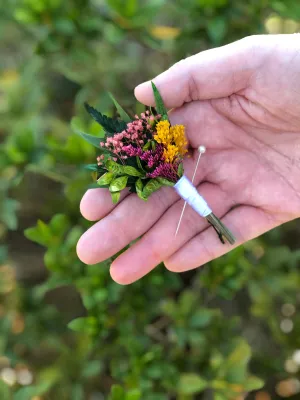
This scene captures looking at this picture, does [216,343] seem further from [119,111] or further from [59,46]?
[59,46]

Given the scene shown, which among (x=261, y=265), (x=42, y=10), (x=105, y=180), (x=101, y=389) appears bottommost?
(x=101, y=389)

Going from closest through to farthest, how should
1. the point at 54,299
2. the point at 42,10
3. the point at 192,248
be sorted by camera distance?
the point at 192,248
the point at 42,10
the point at 54,299

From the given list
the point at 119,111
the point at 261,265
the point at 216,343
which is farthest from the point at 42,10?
the point at 216,343

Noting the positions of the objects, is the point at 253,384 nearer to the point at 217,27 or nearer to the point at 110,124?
the point at 110,124

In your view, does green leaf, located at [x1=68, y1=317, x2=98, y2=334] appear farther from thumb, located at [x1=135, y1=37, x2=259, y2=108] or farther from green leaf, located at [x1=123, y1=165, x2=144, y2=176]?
thumb, located at [x1=135, y1=37, x2=259, y2=108]

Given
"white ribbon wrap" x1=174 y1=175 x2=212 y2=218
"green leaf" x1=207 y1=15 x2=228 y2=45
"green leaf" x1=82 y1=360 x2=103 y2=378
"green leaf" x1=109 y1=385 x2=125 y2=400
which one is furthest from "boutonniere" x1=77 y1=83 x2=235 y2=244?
"green leaf" x1=82 y1=360 x2=103 y2=378

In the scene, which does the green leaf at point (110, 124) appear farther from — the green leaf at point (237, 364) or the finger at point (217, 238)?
the green leaf at point (237, 364)
